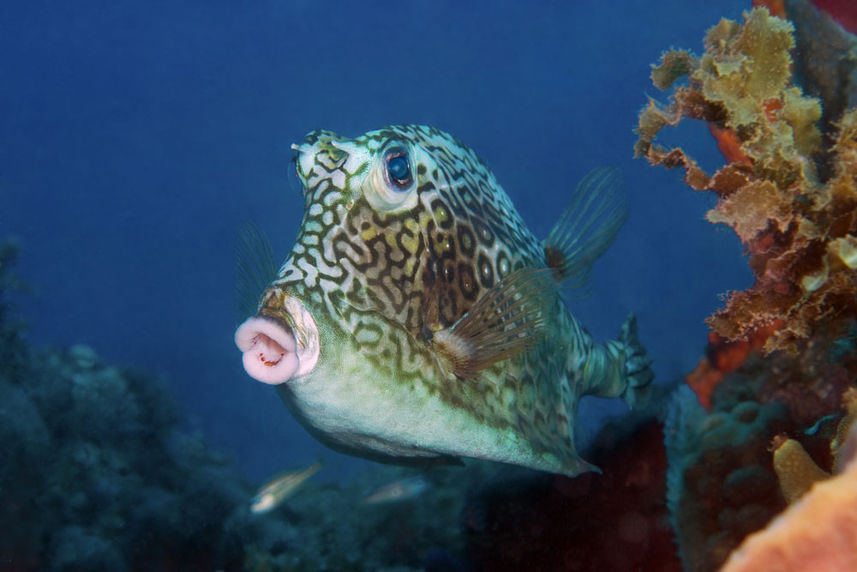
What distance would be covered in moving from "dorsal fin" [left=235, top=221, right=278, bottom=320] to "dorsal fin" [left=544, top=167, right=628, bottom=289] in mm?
1605

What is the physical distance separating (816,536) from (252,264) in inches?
111

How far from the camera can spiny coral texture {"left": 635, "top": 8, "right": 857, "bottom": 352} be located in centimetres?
182

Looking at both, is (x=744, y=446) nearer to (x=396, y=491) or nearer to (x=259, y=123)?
(x=396, y=491)

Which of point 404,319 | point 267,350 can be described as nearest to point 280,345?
point 267,350

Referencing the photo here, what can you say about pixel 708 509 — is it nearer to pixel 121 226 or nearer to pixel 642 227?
pixel 642 227

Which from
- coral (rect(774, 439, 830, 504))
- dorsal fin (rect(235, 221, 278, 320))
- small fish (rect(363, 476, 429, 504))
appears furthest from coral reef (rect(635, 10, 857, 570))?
small fish (rect(363, 476, 429, 504))

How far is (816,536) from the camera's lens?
943 mm

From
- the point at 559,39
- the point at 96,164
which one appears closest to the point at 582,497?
the point at 559,39

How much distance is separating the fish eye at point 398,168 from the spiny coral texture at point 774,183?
3.36 ft

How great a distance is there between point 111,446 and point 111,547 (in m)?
2.04

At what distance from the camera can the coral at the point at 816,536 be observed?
93cm

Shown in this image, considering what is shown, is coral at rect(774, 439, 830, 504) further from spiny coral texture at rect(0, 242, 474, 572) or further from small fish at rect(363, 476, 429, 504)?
small fish at rect(363, 476, 429, 504)

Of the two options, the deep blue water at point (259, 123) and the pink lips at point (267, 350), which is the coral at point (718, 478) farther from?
the deep blue water at point (259, 123)

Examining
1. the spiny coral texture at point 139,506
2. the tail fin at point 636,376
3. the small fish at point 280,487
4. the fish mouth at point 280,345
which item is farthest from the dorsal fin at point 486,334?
the small fish at point 280,487
